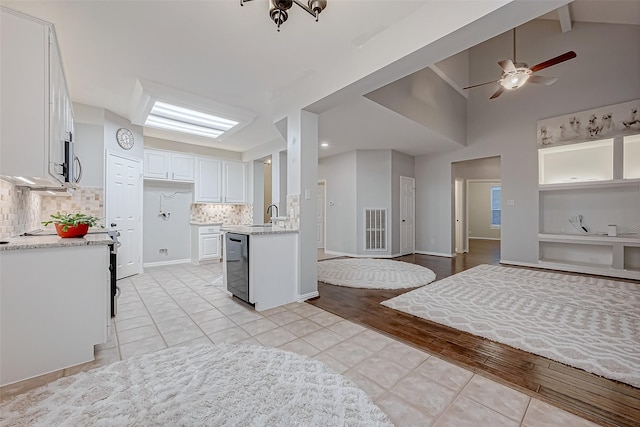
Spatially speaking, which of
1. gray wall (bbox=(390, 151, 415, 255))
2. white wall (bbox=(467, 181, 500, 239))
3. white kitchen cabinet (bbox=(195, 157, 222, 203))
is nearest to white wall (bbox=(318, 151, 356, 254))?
gray wall (bbox=(390, 151, 415, 255))

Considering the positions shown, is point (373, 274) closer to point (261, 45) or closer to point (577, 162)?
point (261, 45)

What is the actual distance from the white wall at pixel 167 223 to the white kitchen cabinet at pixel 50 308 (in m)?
3.84

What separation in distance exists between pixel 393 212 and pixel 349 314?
4248 millimetres

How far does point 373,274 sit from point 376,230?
85.4 inches

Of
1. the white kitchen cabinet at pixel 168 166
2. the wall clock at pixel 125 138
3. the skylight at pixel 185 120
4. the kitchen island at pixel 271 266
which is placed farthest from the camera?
the white kitchen cabinet at pixel 168 166

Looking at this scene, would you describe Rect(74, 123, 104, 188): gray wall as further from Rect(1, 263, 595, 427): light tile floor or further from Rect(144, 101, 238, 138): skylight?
Rect(1, 263, 595, 427): light tile floor

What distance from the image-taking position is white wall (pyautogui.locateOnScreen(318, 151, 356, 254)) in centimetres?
678

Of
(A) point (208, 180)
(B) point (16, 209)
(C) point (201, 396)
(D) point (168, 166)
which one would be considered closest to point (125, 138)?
(D) point (168, 166)

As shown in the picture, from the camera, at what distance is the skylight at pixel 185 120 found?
384cm

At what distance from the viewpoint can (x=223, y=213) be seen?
672 centimetres

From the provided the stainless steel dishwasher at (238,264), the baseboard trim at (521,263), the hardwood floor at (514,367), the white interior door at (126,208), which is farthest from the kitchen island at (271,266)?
the baseboard trim at (521,263)

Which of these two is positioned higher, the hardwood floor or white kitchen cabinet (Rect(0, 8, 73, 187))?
white kitchen cabinet (Rect(0, 8, 73, 187))

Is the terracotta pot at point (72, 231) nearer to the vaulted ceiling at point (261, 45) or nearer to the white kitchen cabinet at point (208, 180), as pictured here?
the vaulted ceiling at point (261, 45)

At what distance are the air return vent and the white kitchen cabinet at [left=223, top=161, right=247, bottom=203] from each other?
3208 mm
